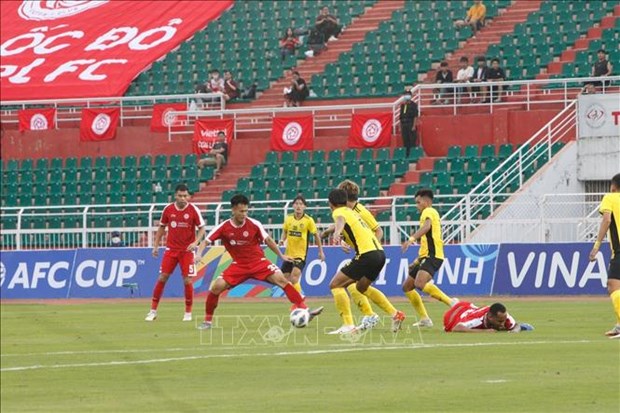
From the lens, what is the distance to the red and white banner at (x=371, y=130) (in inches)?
Answer: 1590

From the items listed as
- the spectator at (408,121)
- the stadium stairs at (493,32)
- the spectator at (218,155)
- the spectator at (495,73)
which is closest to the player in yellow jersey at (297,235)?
the spectator at (408,121)

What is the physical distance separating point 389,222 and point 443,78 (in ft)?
26.7

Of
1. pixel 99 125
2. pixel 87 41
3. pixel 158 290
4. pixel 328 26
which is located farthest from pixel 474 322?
pixel 87 41

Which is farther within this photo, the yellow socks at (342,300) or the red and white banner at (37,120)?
the red and white banner at (37,120)

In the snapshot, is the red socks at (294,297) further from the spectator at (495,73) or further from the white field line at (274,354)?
the spectator at (495,73)

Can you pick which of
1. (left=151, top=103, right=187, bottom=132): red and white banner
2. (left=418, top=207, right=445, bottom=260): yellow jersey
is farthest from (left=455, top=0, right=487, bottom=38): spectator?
(left=418, top=207, right=445, bottom=260): yellow jersey

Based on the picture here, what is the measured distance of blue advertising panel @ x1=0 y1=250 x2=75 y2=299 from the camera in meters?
34.8

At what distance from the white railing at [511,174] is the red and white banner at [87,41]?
15.1m

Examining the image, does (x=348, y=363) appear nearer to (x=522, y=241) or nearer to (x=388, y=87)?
(x=522, y=241)

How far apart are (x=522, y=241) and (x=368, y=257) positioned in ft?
42.4

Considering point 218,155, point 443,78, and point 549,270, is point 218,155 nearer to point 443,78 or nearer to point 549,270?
point 443,78

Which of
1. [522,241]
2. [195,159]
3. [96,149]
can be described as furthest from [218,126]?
[522,241]

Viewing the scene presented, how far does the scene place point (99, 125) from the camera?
149ft

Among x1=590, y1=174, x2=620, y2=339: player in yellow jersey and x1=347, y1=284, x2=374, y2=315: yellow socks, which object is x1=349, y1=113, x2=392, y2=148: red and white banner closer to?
x1=347, y1=284, x2=374, y2=315: yellow socks
